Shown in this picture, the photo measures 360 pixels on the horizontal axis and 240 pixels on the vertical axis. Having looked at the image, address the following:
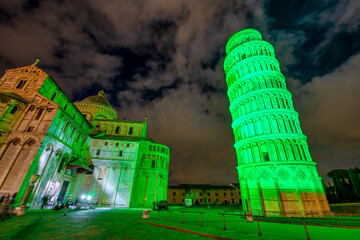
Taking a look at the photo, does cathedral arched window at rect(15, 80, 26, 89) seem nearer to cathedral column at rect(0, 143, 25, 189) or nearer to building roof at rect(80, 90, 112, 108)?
cathedral column at rect(0, 143, 25, 189)

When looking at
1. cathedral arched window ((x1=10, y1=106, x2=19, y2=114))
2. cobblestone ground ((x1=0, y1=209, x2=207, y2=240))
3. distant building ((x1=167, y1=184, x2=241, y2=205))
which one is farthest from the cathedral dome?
distant building ((x1=167, y1=184, x2=241, y2=205))

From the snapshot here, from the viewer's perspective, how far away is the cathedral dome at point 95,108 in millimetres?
44128

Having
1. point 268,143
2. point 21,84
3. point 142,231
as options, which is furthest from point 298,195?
point 21,84

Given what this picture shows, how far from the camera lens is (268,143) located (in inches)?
877

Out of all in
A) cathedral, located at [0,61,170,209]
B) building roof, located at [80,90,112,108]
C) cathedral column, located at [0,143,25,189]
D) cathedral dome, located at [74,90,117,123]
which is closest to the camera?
cathedral column, located at [0,143,25,189]

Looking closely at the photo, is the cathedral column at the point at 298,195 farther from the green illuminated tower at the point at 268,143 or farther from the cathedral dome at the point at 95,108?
the cathedral dome at the point at 95,108

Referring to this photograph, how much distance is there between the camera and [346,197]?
110 feet

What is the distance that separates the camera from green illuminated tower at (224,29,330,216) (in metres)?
19.5

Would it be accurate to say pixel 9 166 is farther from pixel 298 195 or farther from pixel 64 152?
pixel 298 195

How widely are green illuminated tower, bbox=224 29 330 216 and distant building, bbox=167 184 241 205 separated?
5303 cm

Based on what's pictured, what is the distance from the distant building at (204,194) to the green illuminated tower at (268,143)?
53025 millimetres

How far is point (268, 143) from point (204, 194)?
5938 cm

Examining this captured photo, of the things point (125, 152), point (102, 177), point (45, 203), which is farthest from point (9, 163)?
point (125, 152)

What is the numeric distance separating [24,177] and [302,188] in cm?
3483
